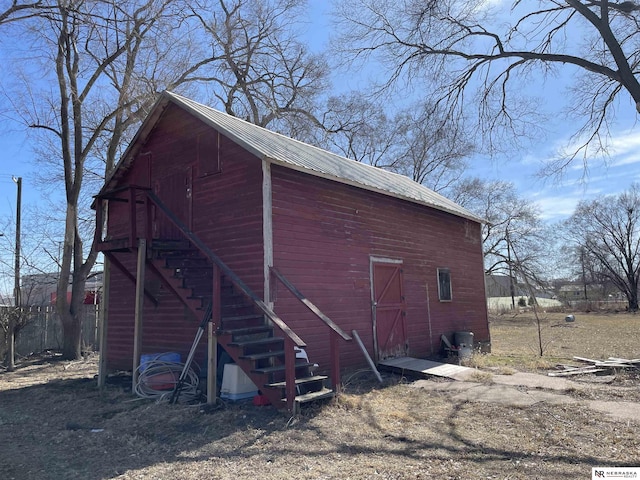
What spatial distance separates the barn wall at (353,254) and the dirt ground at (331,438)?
174 centimetres

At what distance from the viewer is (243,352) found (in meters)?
7.33

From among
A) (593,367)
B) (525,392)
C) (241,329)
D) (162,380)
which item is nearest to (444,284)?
(593,367)

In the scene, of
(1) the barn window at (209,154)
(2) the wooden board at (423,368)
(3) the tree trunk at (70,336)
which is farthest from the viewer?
(3) the tree trunk at (70,336)

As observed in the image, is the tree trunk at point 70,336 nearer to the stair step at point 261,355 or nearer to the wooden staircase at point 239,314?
the wooden staircase at point 239,314

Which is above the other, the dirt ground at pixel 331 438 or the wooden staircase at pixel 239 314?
the wooden staircase at pixel 239 314

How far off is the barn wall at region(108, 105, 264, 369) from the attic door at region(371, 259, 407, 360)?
3.37 metres

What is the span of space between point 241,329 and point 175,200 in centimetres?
406

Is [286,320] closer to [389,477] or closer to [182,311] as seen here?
[182,311]

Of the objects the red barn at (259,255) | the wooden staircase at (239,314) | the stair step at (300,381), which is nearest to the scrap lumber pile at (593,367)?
the red barn at (259,255)

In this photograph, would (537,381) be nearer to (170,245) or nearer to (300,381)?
(300,381)

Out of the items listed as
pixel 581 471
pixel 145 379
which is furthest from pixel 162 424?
pixel 581 471

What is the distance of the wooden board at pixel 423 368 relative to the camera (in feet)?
31.9

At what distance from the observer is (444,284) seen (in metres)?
13.9

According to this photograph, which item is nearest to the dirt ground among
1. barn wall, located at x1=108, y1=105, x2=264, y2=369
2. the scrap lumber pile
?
the scrap lumber pile
